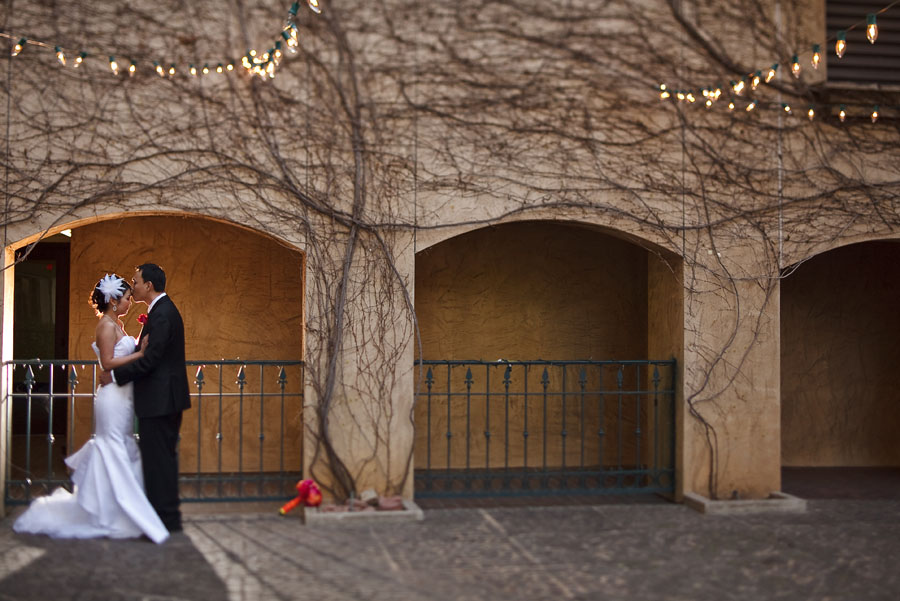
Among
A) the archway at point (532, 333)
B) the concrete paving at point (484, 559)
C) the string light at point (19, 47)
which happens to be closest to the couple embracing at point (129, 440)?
the concrete paving at point (484, 559)

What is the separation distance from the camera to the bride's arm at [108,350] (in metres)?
6.12

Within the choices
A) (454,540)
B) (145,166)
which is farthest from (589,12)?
(454,540)

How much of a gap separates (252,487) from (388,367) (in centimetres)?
182

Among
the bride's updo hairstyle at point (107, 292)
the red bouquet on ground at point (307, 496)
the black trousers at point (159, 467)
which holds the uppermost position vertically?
the bride's updo hairstyle at point (107, 292)

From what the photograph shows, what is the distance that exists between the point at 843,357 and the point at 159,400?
6692mm

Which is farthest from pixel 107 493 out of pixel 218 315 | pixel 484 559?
pixel 218 315

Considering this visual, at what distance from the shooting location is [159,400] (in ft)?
19.9

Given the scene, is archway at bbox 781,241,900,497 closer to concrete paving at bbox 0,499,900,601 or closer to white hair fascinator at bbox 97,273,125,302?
concrete paving at bbox 0,499,900,601

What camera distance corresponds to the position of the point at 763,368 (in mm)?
7477

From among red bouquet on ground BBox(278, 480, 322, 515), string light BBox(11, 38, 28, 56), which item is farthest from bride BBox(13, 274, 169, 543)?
string light BBox(11, 38, 28, 56)

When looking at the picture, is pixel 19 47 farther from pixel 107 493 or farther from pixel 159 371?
pixel 107 493

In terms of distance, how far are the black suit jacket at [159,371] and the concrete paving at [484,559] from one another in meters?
0.86

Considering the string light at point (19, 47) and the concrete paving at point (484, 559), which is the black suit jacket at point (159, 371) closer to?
the concrete paving at point (484, 559)

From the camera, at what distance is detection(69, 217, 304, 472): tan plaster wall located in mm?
8578
